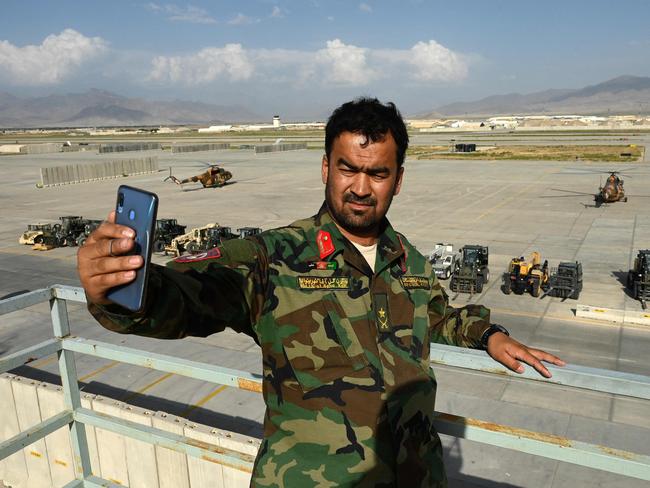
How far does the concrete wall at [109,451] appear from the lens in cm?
602

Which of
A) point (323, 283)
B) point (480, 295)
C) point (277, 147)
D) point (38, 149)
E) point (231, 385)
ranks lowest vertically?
point (480, 295)

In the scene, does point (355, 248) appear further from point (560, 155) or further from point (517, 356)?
point (560, 155)

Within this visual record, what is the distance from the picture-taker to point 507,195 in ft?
139

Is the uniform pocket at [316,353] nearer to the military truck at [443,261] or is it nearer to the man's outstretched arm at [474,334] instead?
the man's outstretched arm at [474,334]

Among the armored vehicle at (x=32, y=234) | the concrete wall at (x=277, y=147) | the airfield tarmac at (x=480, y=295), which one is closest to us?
the airfield tarmac at (x=480, y=295)

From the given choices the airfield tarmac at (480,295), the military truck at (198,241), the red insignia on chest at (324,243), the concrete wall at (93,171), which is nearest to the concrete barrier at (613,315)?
the airfield tarmac at (480,295)

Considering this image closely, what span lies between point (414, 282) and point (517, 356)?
81 cm

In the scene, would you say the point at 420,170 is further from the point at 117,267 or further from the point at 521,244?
the point at 117,267

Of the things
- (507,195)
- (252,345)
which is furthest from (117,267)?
(507,195)

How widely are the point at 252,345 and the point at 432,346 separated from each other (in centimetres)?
1290

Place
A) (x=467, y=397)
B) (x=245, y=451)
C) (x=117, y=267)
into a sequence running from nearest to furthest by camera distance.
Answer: (x=117, y=267) → (x=245, y=451) → (x=467, y=397)

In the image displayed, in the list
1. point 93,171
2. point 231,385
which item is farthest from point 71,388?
point 93,171

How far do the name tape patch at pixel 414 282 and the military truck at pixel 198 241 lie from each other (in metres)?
22.2

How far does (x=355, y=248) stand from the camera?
3.44 metres
